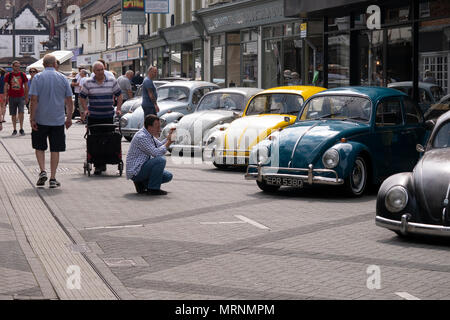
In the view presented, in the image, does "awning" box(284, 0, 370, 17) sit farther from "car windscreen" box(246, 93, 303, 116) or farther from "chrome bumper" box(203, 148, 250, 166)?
"chrome bumper" box(203, 148, 250, 166)

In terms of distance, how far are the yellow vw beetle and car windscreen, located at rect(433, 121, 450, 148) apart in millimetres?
5003

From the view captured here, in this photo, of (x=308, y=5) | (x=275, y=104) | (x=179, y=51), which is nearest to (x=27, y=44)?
(x=179, y=51)

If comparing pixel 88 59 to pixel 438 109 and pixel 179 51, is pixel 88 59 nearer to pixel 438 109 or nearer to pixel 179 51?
pixel 179 51

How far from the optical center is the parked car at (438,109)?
15953 mm

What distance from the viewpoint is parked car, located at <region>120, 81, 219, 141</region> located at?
19656mm

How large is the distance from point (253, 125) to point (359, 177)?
10.2 ft

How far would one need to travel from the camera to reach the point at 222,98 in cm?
1719

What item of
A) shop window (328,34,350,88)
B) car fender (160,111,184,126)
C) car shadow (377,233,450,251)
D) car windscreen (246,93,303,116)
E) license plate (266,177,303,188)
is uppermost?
shop window (328,34,350,88)

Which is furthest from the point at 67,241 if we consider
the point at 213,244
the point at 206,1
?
the point at 206,1

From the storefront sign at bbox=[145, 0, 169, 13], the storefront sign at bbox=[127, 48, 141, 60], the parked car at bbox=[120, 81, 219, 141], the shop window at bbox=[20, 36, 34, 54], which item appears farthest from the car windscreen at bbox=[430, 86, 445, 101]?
the shop window at bbox=[20, 36, 34, 54]

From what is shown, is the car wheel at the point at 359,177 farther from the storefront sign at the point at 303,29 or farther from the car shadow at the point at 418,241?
the storefront sign at the point at 303,29

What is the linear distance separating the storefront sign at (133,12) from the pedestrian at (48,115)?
94.9ft

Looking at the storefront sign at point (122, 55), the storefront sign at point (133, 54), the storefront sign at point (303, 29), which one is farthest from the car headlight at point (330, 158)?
the storefront sign at point (122, 55)
